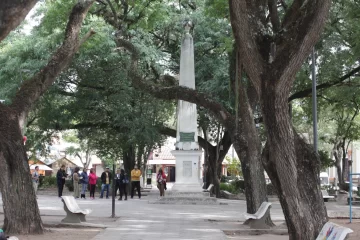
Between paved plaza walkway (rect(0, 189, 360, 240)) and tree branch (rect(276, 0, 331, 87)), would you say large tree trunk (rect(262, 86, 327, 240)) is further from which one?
paved plaza walkway (rect(0, 189, 360, 240))

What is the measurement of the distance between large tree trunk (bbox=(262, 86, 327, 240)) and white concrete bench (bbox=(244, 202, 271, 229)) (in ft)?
17.1

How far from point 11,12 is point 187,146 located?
65.5ft

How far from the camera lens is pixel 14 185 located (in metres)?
12.8

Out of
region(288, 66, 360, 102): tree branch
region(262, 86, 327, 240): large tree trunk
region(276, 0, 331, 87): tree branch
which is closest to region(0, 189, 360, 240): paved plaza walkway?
region(262, 86, 327, 240): large tree trunk

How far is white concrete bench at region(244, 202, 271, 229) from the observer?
14.5 meters

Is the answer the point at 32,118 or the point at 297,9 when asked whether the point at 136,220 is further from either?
the point at 32,118

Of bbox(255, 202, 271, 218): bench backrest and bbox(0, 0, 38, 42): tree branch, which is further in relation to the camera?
bbox(255, 202, 271, 218): bench backrest

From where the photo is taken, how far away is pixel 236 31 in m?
9.40

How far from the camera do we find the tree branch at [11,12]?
7.16 m

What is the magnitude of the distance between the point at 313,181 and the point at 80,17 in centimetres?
812

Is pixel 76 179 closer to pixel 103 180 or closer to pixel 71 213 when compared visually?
pixel 103 180

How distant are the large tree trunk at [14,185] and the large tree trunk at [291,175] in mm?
6096

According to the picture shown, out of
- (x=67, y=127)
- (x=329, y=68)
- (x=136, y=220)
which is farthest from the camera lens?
(x=67, y=127)

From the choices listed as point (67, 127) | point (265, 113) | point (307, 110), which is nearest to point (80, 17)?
point (265, 113)
